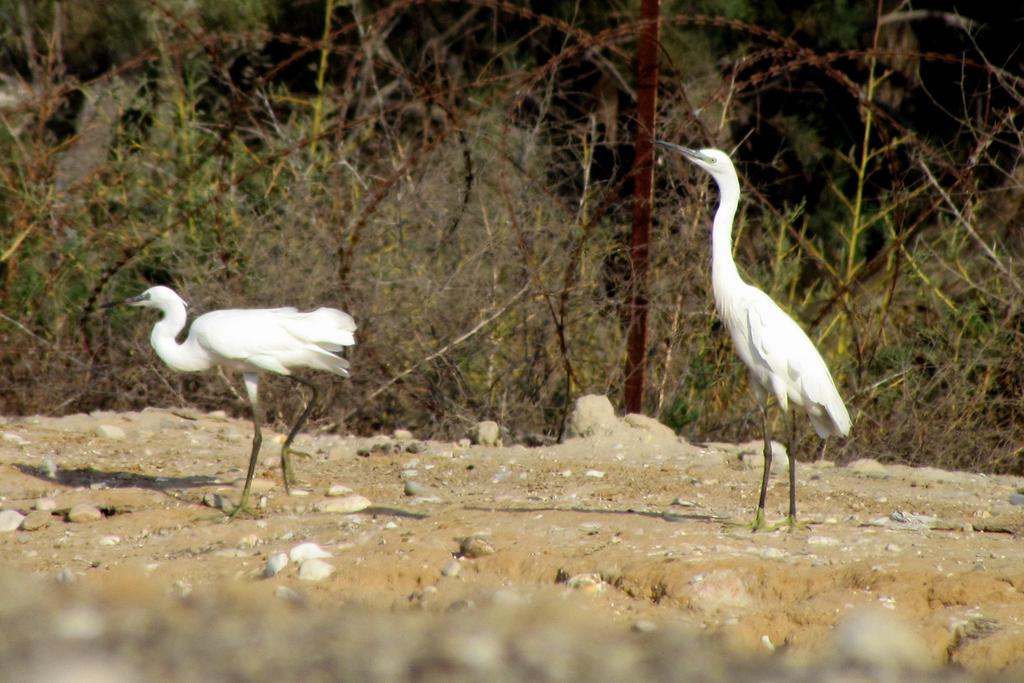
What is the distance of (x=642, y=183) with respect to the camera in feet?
30.5

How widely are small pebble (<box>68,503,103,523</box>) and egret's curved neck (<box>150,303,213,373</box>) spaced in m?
0.97

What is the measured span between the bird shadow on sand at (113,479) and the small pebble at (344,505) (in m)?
1.10

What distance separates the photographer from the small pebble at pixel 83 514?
688 cm

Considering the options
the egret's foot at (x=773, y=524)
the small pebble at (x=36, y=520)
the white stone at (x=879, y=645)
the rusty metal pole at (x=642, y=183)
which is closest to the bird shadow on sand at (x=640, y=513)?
the egret's foot at (x=773, y=524)

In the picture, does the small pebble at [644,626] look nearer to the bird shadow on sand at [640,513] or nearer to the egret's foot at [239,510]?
the bird shadow on sand at [640,513]

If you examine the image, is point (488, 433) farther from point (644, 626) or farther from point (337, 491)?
point (644, 626)

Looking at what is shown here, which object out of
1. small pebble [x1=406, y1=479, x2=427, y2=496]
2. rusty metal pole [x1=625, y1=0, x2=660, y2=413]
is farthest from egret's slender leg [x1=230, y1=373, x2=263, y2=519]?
rusty metal pole [x1=625, y1=0, x2=660, y2=413]

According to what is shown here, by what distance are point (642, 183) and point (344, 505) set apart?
3.46 m

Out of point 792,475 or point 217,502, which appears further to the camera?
point 217,502

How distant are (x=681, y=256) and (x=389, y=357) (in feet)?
7.47

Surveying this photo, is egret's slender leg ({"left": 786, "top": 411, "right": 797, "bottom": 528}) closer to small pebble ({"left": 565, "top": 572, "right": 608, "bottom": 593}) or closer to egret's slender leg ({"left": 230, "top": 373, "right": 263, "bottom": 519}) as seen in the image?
small pebble ({"left": 565, "top": 572, "right": 608, "bottom": 593})

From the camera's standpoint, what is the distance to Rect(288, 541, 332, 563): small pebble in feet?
19.2

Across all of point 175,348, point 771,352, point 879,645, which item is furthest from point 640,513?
point 175,348

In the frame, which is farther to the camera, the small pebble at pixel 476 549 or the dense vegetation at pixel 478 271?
the dense vegetation at pixel 478 271
